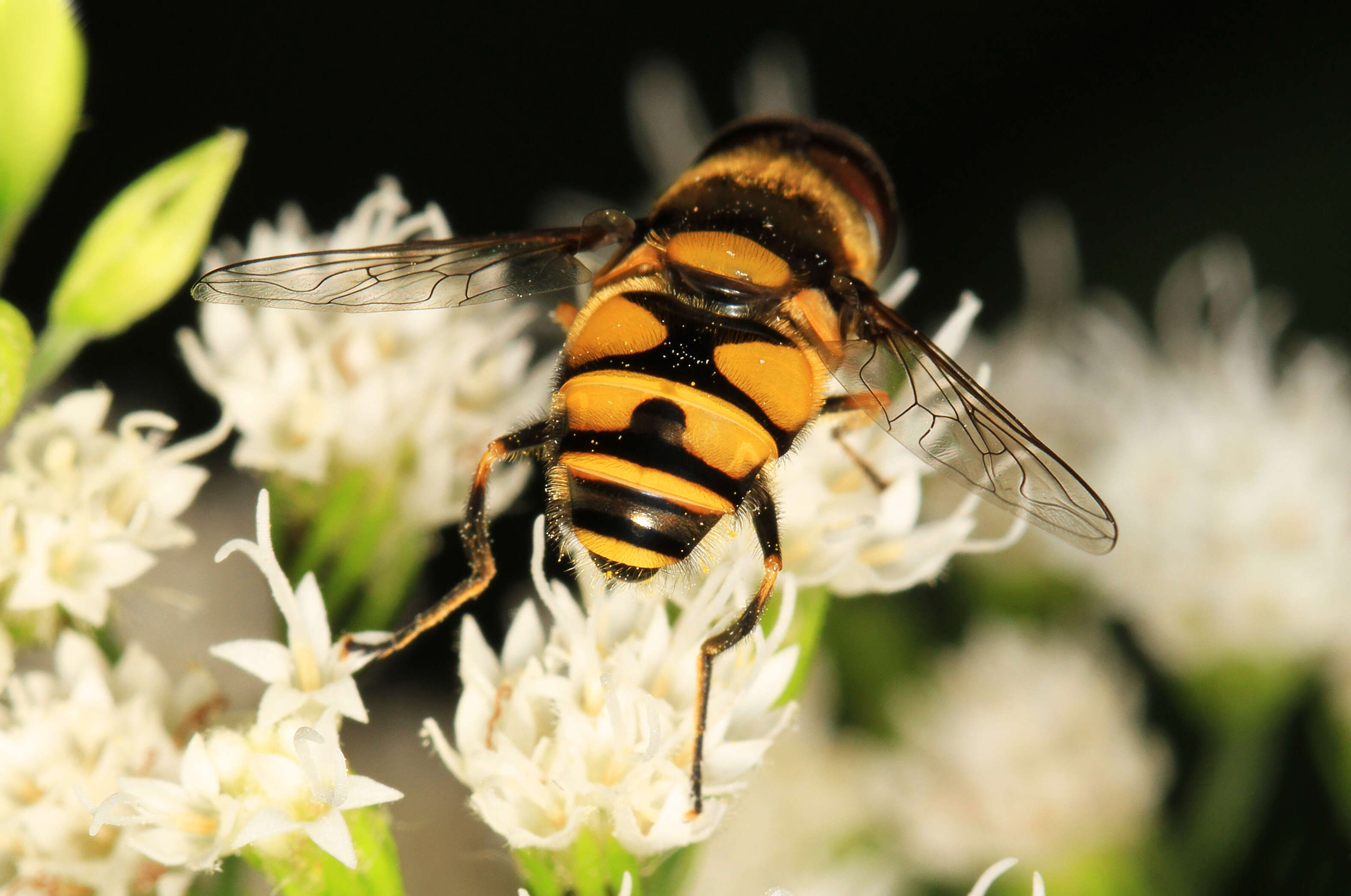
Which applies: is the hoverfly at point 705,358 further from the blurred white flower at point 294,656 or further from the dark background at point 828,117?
the dark background at point 828,117

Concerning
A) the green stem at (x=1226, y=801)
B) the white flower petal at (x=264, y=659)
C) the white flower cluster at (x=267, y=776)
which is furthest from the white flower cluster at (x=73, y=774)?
the green stem at (x=1226, y=801)

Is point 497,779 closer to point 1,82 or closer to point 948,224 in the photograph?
point 1,82

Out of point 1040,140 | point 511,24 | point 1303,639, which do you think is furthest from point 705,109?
point 1303,639

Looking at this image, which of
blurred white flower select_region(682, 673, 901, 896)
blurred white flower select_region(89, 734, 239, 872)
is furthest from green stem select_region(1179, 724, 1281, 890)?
blurred white flower select_region(89, 734, 239, 872)

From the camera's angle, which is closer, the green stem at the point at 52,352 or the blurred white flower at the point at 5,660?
the blurred white flower at the point at 5,660

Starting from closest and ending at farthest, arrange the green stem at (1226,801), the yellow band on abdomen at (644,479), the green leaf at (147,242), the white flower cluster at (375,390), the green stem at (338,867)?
the yellow band on abdomen at (644,479), the green stem at (338,867), the green leaf at (147,242), the white flower cluster at (375,390), the green stem at (1226,801)

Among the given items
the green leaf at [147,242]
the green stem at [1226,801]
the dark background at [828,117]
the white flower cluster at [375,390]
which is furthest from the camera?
the dark background at [828,117]

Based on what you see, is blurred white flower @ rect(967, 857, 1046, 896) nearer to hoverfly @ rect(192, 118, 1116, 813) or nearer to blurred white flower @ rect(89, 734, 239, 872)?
hoverfly @ rect(192, 118, 1116, 813)
